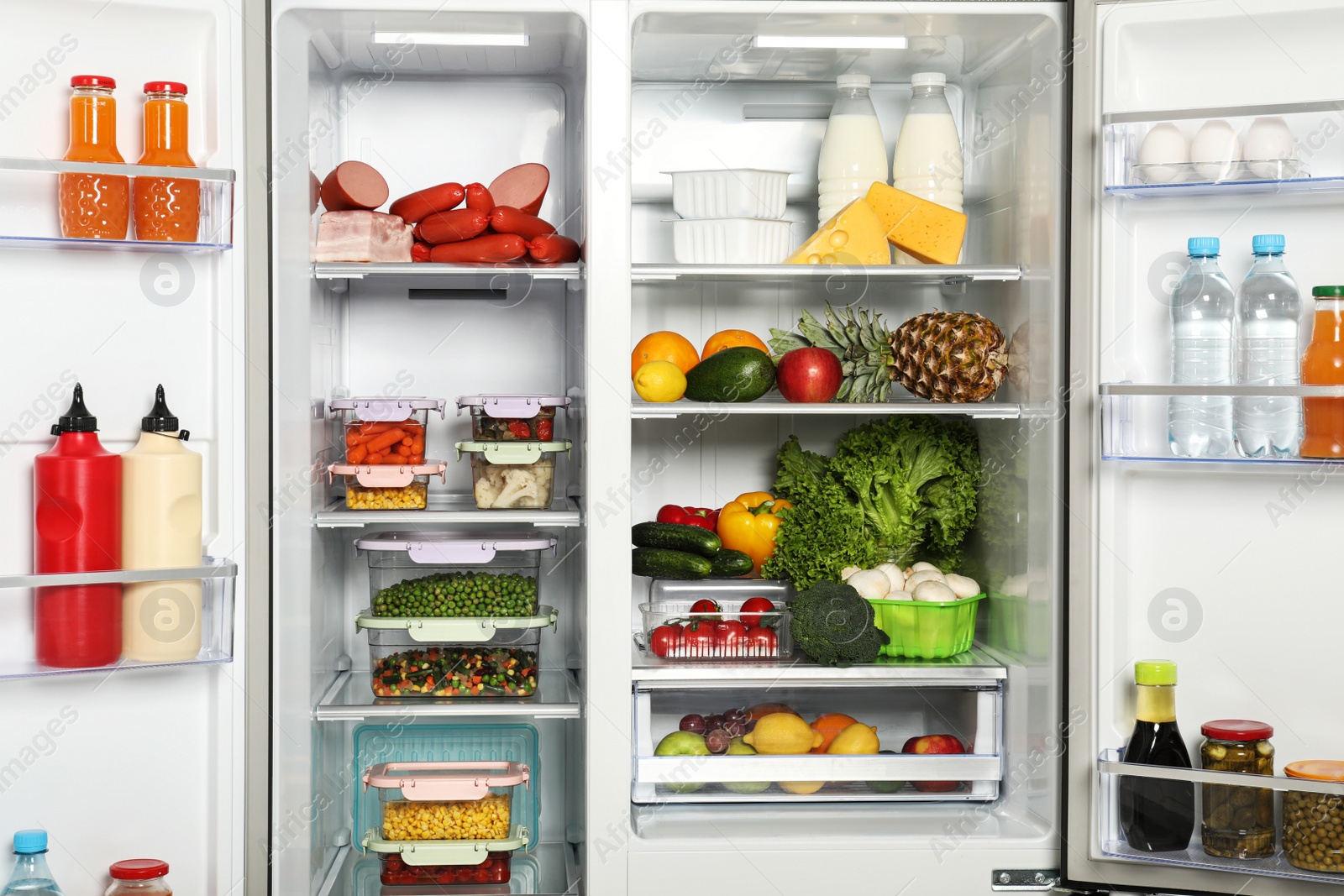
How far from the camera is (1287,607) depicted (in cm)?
189

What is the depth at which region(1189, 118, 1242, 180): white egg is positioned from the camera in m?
1.81

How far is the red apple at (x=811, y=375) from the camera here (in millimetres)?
2242

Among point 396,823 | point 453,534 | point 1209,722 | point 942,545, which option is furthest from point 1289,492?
point 396,823

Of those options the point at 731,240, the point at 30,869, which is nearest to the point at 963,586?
the point at 731,240

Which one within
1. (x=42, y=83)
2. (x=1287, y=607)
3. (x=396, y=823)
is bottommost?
(x=396, y=823)

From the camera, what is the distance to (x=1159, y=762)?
6.16 ft

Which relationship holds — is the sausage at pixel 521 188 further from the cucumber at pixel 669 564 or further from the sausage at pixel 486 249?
the cucumber at pixel 669 564

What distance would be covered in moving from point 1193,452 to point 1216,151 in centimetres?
52

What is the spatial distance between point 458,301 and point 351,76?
1.87 ft

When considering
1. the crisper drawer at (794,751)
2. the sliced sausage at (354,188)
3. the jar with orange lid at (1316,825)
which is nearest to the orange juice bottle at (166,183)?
the sliced sausage at (354,188)

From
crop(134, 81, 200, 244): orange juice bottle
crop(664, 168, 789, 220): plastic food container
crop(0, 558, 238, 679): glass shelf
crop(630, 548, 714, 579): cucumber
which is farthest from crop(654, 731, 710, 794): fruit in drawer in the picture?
crop(134, 81, 200, 244): orange juice bottle

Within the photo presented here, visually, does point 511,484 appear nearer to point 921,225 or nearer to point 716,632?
point 716,632

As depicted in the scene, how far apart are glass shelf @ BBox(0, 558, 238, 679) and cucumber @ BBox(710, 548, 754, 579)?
992 mm

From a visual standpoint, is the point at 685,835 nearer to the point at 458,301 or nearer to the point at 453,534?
the point at 453,534
